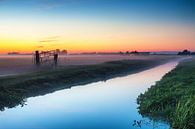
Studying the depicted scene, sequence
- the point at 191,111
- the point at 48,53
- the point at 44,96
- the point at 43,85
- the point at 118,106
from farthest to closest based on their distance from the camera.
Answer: the point at 48,53 → the point at 43,85 → the point at 44,96 → the point at 118,106 → the point at 191,111

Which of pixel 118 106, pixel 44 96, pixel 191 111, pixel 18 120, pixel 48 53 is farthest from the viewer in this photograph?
pixel 48 53

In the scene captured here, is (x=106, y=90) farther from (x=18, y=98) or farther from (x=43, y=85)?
(x=18, y=98)

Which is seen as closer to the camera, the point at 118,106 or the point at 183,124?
the point at 183,124

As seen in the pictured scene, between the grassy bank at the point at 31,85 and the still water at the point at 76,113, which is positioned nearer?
the still water at the point at 76,113

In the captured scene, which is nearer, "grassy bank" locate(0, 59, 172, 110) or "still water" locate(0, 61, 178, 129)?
"still water" locate(0, 61, 178, 129)

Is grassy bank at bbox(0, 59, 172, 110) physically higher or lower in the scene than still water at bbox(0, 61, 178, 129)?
higher

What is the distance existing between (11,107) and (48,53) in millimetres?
45410

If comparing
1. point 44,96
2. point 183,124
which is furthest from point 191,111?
point 44,96

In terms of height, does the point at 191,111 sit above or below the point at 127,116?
above

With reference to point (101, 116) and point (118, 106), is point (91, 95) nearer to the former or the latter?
point (118, 106)

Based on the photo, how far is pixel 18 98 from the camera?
28703mm

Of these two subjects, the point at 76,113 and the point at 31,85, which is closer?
the point at 76,113

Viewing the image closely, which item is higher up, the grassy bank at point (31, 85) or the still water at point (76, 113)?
the grassy bank at point (31, 85)

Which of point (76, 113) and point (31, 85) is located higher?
point (31, 85)
